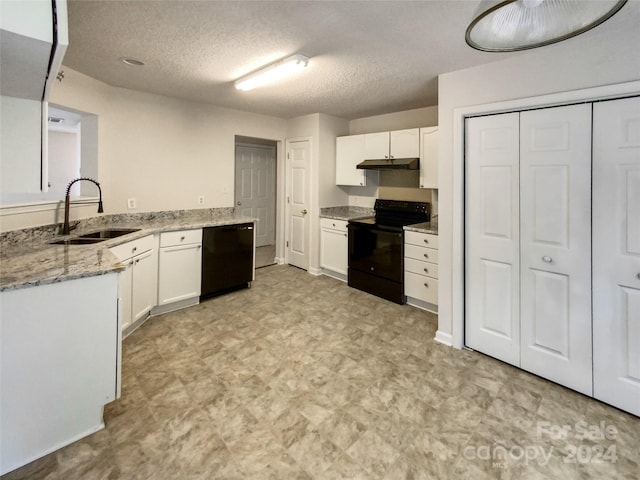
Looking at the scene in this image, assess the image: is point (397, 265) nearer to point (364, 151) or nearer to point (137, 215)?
point (364, 151)

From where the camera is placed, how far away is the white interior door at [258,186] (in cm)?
576

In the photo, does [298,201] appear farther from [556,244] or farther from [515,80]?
[556,244]

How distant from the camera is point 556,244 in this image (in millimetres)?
2152

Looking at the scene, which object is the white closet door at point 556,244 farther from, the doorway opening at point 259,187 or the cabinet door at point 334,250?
the doorway opening at point 259,187

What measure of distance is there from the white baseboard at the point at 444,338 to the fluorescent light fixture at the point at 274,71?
2464mm

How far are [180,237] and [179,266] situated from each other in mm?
303

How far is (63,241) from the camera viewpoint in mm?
2441

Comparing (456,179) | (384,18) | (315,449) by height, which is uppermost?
(384,18)

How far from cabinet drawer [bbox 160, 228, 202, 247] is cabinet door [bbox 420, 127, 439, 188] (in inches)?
102

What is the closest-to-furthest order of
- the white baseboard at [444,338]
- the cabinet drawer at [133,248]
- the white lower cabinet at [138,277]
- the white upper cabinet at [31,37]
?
the white upper cabinet at [31,37]
the cabinet drawer at [133,248]
the white lower cabinet at [138,277]
the white baseboard at [444,338]

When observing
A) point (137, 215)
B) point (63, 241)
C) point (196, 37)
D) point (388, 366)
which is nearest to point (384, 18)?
point (196, 37)

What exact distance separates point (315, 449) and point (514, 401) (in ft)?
4.29

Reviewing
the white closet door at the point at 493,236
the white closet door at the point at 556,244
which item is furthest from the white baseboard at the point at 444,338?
the white closet door at the point at 556,244

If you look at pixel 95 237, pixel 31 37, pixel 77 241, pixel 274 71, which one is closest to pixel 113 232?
pixel 95 237
